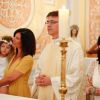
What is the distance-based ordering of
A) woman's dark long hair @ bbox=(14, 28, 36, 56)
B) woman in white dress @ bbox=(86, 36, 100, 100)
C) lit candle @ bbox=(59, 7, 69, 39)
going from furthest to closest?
woman in white dress @ bbox=(86, 36, 100, 100) < woman's dark long hair @ bbox=(14, 28, 36, 56) < lit candle @ bbox=(59, 7, 69, 39)

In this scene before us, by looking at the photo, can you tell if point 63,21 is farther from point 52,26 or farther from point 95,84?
point 95,84

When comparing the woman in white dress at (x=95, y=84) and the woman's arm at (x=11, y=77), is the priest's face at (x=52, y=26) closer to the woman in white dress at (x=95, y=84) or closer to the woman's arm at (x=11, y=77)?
the woman's arm at (x=11, y=77)

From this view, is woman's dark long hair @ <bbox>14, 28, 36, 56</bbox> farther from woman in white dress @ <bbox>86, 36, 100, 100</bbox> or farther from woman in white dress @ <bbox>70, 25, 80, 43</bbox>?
woman in white dress @ <bbox>70, 25, 80, 43</bbox>

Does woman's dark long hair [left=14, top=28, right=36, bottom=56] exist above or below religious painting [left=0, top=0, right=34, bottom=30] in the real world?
below

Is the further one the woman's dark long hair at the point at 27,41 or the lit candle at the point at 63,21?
the woman's dark long hair at the point at 27,41

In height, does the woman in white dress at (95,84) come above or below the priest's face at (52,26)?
below

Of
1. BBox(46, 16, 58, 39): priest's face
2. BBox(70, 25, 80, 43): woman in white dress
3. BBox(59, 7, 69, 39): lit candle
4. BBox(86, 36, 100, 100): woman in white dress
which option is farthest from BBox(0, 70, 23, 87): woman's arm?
BBox(70, 25, 80, 43): woman in white dress

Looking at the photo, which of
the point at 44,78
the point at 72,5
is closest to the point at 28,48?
the point at 44,78

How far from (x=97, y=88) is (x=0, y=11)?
8.05 ft

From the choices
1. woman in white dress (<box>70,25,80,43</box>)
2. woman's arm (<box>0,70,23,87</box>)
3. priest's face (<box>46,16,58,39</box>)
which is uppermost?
priest's face (<box>46,16,58,39</box>)

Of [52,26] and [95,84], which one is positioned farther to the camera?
[95,84]

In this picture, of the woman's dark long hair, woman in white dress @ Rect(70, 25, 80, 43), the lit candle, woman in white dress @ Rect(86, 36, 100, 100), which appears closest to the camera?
the lit candle

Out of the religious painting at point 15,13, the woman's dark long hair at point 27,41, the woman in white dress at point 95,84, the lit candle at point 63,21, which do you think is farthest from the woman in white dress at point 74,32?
the lit candle at point 63,21

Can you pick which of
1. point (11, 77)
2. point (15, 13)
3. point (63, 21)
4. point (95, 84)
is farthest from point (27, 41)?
point (15, 13)
